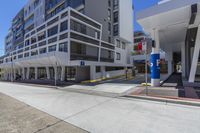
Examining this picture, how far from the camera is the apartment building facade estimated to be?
21.6 metres

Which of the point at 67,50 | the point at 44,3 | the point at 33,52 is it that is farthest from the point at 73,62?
the point at 44,3

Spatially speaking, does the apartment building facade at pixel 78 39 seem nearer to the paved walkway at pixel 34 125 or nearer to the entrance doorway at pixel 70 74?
the entrance doorway at pixel 70 74

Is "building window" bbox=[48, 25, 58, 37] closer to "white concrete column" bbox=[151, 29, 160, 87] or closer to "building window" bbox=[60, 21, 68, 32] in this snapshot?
"building window" bbox=[60, 21, 68, 32]

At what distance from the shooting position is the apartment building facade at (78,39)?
21.6 meters

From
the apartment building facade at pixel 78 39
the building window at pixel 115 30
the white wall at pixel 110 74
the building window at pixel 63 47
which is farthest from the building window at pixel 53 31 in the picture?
the building window at pixel 115 30

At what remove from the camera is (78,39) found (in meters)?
22.5

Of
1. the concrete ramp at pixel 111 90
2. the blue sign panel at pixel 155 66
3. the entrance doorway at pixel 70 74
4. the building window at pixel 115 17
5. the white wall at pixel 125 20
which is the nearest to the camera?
the concrete ramp at pixel 111 90

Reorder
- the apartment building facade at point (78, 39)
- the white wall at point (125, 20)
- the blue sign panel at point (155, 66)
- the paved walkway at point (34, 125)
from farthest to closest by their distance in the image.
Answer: the white wall at point (125, 20) → the apartment building facade at point (78, 39) → the blue sign panel at point (155, 66) → the paved walkway at point (34, 125)

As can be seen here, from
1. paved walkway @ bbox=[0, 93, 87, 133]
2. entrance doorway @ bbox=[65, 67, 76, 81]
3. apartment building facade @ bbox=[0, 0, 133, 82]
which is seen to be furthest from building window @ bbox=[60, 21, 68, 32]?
paved walkway @ bbox=[0, 93, 87, 133]

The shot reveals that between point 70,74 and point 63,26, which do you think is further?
point 70,74

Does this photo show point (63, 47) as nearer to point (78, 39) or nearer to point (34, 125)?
point (78, 39)

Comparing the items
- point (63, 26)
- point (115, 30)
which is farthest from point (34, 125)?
point (115, 30)

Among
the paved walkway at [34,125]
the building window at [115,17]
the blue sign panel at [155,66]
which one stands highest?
the building window at [115,17]

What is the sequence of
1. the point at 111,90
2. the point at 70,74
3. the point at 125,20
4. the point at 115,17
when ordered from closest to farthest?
1. the point at 111,90
2. the point at 70,74
3. the point at 115,17
4. the point at 125,20
